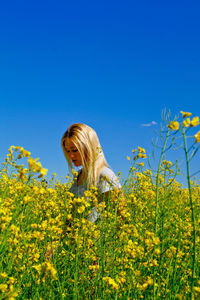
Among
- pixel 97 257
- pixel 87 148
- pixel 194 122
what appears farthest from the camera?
pixel 87 148

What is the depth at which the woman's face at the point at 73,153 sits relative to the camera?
10.0 ft

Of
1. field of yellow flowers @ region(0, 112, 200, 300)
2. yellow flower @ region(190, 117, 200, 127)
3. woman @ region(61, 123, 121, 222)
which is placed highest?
woman @ region(61, 123, 121, 222)

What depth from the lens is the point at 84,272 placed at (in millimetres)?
1795

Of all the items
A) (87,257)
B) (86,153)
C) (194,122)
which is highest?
(86,153)

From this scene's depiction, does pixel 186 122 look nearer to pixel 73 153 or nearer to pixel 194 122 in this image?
pixel 194 122

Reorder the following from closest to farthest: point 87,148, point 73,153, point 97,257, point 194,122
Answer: point 194,122 < point 97,257 < point 87,148 < point 73,153

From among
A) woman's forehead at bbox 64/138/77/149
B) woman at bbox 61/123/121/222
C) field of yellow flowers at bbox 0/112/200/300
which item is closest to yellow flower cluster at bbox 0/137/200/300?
field of yellow flowers at bbox 0/112/200/300

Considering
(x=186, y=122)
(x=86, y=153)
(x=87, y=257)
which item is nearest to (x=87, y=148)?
(x=86, y=153)

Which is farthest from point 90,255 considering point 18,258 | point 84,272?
point 18,258

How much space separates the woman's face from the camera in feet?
10.0

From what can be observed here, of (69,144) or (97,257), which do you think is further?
(69,144)

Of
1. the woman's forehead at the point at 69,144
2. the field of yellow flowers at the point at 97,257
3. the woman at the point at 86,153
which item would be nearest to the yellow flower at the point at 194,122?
the field of yellow flowers at the point at 97,257

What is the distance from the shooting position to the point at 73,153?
3.09m

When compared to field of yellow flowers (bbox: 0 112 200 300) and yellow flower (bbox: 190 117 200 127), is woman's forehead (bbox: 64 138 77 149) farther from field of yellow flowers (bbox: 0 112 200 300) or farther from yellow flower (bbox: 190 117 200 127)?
yellow flower (bbox: 190 117 200 127)
